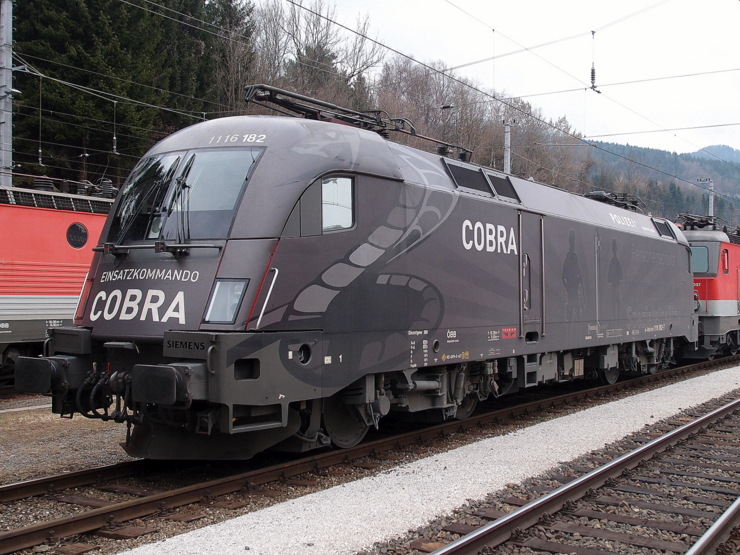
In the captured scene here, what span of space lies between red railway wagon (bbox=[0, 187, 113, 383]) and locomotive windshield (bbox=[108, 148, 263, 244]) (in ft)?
20.8

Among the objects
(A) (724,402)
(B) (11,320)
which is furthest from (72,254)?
(A) (724,402)

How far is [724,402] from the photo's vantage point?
41.9 ft

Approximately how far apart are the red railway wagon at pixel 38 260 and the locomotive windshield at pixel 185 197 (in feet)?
20.8

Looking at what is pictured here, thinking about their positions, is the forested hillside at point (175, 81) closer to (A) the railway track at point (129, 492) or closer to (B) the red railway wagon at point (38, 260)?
(B) the red railway wagon at point (38, 260)

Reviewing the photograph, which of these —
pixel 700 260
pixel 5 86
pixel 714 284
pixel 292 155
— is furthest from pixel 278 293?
pixel 700 260

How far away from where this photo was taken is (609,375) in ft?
48.4

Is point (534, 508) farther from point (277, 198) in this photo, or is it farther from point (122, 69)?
point (122, 69)

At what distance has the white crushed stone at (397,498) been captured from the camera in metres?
5.27

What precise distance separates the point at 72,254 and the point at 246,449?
27.5 feet

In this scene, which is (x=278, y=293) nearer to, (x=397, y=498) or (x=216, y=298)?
(x=216, y=298)

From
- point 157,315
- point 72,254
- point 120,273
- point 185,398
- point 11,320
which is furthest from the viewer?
point 72,254

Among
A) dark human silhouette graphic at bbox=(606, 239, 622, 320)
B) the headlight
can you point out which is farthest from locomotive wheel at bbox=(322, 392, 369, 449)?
dark human silhouette graphic at bbox=(606, 239, 622, 320)

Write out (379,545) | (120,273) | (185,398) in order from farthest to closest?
(120,273)
(185,398)
(379,545)

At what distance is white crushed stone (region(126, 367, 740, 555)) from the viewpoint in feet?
17.3
